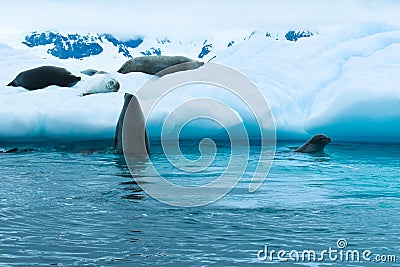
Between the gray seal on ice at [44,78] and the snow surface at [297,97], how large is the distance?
0.85 metres

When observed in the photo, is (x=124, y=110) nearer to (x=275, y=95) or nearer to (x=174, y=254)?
(x=275, y=95)

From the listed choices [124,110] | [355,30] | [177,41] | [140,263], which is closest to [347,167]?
[124,110]

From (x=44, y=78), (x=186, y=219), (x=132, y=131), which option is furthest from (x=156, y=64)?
(x=186, y=219)

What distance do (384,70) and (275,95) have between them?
244cm

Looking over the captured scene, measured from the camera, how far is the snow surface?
11.5 meters

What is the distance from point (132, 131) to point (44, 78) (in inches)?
250

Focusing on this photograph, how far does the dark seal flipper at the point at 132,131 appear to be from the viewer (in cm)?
1038

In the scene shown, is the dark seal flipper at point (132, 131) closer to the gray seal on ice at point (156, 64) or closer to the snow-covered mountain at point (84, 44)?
the gray seal on ice at point (156, 64)

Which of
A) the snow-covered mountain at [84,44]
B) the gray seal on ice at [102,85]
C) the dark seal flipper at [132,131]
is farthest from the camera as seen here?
the snow-covered mountain at [84,44]

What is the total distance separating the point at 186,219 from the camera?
4730mm

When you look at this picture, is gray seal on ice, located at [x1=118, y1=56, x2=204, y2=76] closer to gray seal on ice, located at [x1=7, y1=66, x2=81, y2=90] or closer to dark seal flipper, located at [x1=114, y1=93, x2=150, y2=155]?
gray seal on ice, located at [x1=7, y1=66, x2=81, y2=90]

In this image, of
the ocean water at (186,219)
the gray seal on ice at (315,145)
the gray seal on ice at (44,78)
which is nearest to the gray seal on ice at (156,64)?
the gray seal on ice at (44,78)

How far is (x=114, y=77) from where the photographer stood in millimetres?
14930

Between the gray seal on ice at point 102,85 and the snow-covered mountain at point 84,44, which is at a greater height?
the snow-covered mountain at point 84,44
